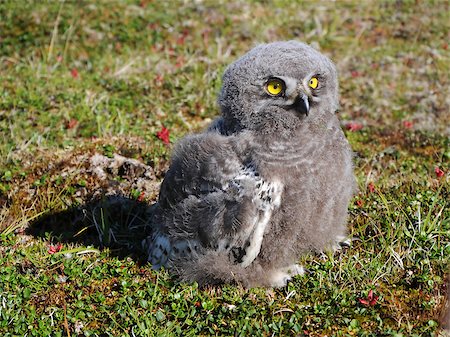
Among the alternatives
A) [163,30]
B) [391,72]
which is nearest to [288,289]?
[391,72]

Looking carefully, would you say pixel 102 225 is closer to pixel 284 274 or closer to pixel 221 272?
pixel 221 272

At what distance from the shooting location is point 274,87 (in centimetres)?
561

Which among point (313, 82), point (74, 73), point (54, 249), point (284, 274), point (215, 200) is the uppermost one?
point (313, 82)

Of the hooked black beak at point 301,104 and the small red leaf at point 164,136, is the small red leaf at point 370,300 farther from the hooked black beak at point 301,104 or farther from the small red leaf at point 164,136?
the small red leaf at point 164,136

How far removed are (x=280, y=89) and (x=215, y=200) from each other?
45.6 inches

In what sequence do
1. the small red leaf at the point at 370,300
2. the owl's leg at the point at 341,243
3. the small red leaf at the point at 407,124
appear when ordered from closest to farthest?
the small red leaf at the point at 370,300 < the owl's leg at the point at 341,243 < the small red leaf at the point at 407,124

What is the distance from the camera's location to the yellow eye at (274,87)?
5566 mm

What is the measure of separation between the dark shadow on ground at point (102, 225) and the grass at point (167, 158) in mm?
21

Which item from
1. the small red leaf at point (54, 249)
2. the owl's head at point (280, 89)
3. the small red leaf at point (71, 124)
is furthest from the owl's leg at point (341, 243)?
the small red leaf at point (71, 124)

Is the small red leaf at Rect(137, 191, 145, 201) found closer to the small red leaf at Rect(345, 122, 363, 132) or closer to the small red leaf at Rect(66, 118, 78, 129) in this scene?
the small red leaf at Rect(66, 118, 78, 129)

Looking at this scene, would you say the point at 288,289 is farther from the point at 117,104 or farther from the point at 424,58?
the point at 424,58

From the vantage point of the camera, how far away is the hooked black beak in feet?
17.9

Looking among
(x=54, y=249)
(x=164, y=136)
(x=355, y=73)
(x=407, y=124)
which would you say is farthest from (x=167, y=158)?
(x=355, y=73)

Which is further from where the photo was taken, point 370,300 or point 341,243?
point 341,243
